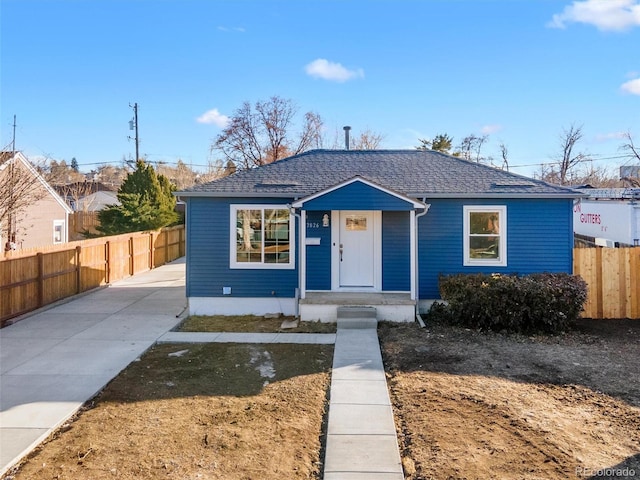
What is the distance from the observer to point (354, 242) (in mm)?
10539

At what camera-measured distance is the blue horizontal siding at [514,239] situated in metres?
10.2

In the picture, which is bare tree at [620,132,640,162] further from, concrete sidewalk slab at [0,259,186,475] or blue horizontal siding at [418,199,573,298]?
concrete sidewalk slab at [0,259,186,475]

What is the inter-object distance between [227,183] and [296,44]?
639cm

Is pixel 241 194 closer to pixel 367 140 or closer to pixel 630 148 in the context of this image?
pixel 367 140

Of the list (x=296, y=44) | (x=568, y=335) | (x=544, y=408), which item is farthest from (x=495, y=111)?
(x=544, y=408)

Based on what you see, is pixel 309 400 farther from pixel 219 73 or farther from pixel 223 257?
pixel 219 73

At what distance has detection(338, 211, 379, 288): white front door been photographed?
10.5 meters

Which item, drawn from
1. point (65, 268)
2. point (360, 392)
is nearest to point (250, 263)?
point (360, 392)

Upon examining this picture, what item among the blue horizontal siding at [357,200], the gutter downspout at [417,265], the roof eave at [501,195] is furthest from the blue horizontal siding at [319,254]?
the roof eave at [501,195]

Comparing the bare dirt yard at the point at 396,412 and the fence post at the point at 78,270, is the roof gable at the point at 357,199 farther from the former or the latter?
the fence post at the point at 78,270

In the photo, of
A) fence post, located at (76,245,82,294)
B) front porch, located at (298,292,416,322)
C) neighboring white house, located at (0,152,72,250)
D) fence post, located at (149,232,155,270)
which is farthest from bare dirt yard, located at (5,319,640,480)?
neighboring white house, located at (0,152,72,250)

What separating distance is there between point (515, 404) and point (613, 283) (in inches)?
261

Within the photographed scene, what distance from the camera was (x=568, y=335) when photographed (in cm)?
846

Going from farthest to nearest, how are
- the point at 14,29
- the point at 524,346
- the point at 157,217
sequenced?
1. the point at 157,217
2. the point at 14,29
3. the point at 524,346
